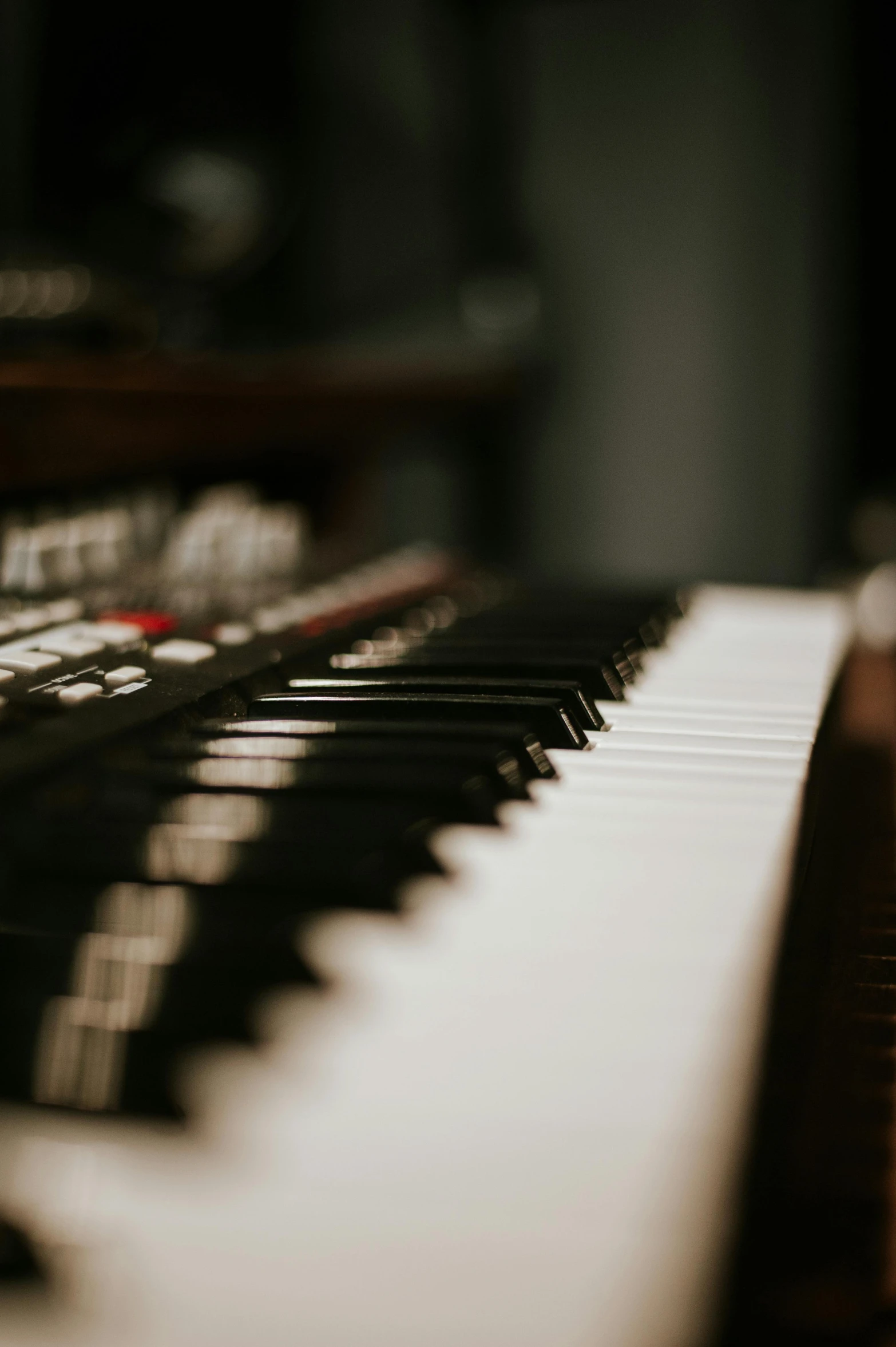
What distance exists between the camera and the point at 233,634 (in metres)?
0.76

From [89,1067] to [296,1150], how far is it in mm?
60

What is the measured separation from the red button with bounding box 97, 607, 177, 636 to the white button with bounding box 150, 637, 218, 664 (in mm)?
21

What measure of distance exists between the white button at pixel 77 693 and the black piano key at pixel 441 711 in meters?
0.08

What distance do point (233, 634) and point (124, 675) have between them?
0.16 metres

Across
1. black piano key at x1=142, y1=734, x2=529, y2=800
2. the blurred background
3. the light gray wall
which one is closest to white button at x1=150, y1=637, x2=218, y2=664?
black piano key at x1=142, y1=734, x2=529, y2=800

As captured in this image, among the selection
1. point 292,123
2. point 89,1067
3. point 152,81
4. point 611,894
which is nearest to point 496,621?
point 611,894

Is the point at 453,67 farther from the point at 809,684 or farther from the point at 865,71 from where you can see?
the point at 809,684

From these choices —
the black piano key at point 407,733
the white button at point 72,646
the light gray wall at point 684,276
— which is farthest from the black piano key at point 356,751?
the light gray wall at point 684,276

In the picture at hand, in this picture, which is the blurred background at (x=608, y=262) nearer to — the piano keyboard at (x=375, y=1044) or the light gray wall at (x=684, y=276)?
the light gray wall at (x=684, y=276)

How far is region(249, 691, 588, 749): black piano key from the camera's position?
2.04ft

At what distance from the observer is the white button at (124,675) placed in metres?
0.59

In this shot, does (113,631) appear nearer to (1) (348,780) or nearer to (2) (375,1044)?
(1) (348,780)

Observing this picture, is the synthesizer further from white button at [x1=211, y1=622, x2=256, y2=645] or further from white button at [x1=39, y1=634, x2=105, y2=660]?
white button at [x1=211, y1=622, x2=256, y2=645]

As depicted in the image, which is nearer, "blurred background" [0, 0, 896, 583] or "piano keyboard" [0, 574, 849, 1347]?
"piano keyboard" [0, 574, 849, 1347]
